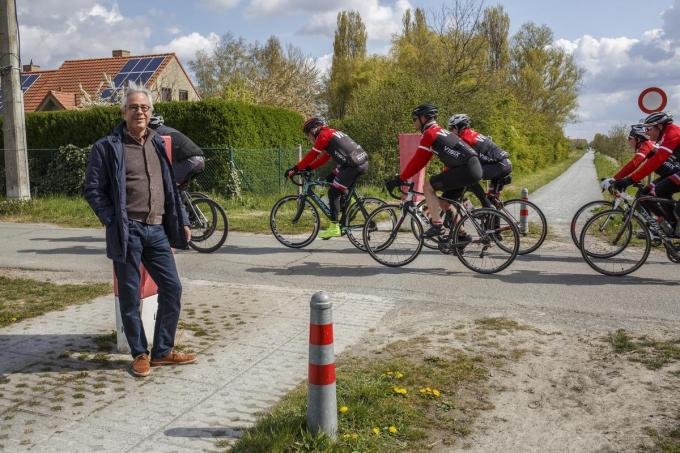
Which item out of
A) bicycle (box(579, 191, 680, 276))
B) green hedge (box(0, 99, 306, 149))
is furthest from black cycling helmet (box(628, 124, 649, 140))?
green hedge (box(0, 99, 306, 149))

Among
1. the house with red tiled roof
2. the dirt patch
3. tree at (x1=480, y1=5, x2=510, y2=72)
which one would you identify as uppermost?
tree at (x1=480, y1=5, x2=510, y2=72)

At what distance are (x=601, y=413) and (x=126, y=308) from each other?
10.2 ft

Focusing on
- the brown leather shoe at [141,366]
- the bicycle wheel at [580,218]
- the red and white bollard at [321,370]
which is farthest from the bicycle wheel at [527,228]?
the red and white bollard at [321,370]

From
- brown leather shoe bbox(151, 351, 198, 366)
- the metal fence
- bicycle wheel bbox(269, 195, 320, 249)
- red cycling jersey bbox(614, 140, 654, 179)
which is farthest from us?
the metal fence

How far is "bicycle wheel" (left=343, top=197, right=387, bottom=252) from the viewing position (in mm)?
8922

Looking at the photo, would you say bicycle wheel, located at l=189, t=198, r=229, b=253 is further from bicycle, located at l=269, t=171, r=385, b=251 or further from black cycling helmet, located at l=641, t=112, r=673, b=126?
black cycling helmet, located at l=641, t=112, r=673, b=126

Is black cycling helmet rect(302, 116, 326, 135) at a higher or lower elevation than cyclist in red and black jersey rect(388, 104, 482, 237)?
higher

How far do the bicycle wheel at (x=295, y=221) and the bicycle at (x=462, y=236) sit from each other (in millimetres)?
1269

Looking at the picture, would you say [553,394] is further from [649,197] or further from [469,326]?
[649,197]

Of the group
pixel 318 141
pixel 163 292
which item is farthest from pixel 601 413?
pixel 318 141

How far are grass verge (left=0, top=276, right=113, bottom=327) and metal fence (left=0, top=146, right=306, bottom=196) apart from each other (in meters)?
8.75

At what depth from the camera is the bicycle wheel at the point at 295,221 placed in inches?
370

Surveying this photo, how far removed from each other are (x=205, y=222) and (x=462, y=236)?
367 cm

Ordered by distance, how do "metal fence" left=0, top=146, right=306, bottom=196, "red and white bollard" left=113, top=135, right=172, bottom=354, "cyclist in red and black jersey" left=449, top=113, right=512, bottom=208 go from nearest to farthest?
"red and white bollard" left=113, top=135, right=172, bottom=354 → "cyclist in red and black jersey" left=449, top=113, right=512, bottom=208 → "metal fence" left=0, top=146, right=306, bottom=196
